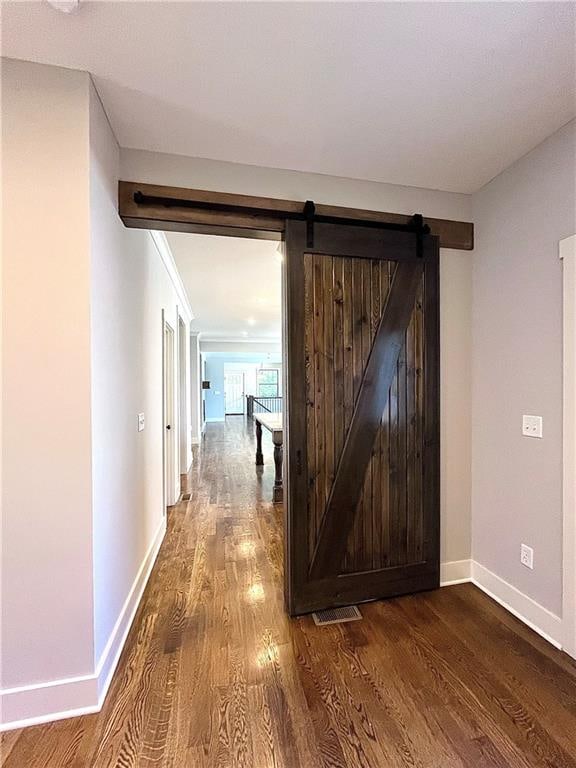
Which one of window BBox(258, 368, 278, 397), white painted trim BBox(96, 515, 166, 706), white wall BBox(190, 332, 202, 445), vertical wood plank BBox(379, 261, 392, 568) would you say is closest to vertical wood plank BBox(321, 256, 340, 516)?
vertical wood plank BBox(379, 261, 392, 568)

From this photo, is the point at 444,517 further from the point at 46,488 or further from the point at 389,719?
the point at 46,488

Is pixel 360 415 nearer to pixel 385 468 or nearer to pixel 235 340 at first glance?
pixel 385 468

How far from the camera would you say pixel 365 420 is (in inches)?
86.5

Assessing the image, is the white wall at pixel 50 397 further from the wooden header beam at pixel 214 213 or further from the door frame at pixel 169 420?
the door frame at pixel 169 420

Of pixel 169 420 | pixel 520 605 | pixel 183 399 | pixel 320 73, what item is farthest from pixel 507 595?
pixel 183 399

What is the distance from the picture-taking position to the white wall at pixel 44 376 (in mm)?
1386

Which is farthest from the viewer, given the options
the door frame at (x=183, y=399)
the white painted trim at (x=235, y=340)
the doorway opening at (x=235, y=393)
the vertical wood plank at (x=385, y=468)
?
the doorway opening at (x=235, y=393)

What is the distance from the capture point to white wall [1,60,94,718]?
1.39 metres

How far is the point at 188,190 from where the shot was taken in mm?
1986

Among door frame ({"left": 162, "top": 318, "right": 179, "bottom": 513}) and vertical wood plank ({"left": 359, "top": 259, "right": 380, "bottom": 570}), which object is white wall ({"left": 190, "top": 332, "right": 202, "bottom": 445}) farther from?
vertical wood plank ({"left": 359, "top": 259, "right": 380, "bottom": 570})

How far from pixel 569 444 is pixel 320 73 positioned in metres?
2.05

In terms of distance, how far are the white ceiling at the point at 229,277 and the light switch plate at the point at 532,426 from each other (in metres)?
2.23

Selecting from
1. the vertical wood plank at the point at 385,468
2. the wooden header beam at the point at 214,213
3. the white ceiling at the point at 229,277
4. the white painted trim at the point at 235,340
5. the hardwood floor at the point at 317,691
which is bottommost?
the hardwood floor at the point at 317,691

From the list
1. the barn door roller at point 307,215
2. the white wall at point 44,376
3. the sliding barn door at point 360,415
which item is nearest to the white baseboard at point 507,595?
the sliding barn door at point 360,415
